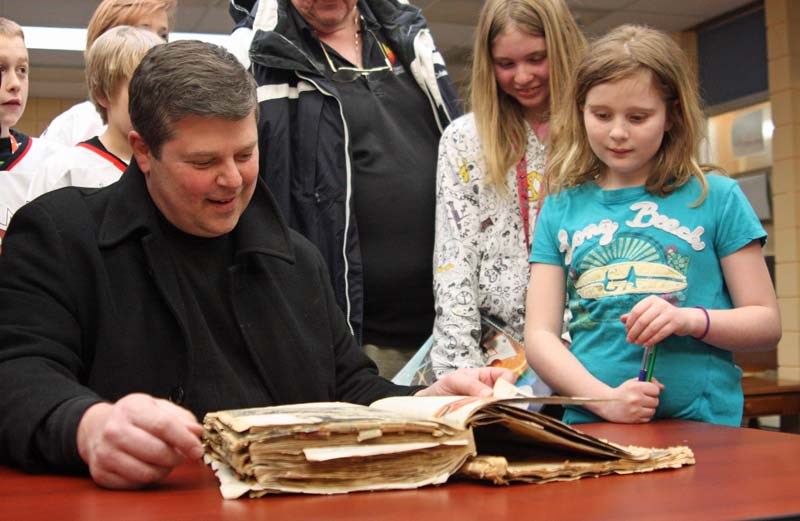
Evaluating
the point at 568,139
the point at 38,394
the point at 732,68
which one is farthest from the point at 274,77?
the point at 732,68

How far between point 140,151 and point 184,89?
0.13 metres

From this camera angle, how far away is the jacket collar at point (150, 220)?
54.4 inches

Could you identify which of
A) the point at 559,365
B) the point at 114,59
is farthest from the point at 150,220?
the point at 114,59

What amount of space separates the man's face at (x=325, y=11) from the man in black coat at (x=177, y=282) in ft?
2.64

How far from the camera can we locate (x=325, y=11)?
2229mm

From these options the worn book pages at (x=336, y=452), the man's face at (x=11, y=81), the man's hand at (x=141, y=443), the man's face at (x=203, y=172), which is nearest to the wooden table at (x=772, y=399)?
the man's face at (x=11, y=81)

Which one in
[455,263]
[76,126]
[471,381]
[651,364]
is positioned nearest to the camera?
[471,381]

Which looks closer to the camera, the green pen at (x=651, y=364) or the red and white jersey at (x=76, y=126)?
the green pen at (x=651, y=364)

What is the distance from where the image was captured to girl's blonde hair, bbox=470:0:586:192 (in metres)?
2.10

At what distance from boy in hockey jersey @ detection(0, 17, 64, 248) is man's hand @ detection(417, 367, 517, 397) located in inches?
53.9

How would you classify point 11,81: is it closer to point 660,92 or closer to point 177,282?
point 177,282

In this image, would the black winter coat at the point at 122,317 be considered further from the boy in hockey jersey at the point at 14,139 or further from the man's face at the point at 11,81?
the man's face at the point at 11,81

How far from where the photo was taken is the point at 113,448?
0.98 meters

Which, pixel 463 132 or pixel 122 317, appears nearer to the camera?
pixel 122 317
